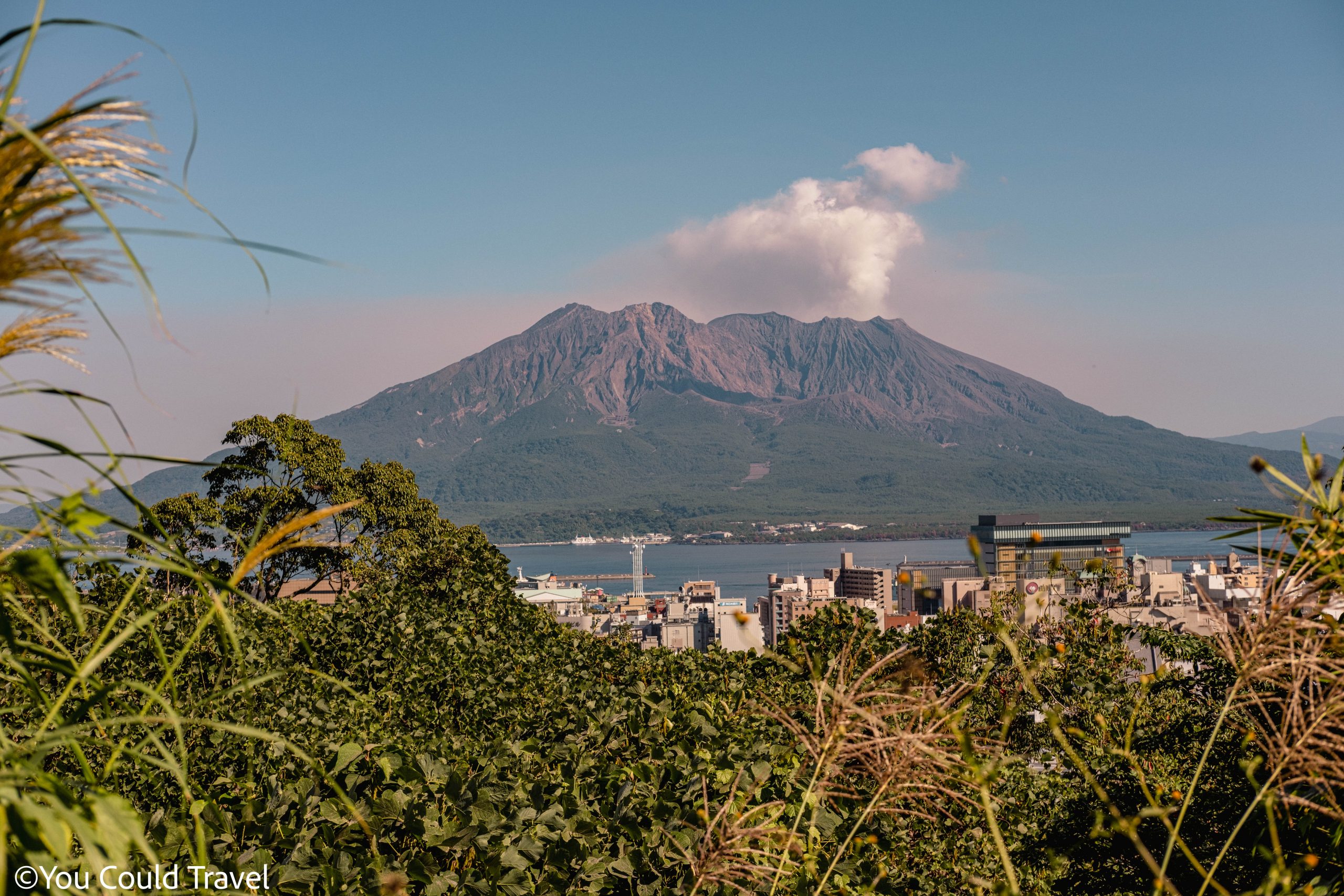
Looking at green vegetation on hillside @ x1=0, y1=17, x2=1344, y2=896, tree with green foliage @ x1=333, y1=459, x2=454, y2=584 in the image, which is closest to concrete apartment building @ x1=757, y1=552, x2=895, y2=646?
tree with green foliage @ x1=333, y1=459, x2=454, y2=584

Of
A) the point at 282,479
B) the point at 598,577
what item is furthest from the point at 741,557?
the point at 282,479

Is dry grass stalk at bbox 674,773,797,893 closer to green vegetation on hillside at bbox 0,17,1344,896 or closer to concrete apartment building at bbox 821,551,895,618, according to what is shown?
green vegetation on hillside at bbox 0,17,1344,896

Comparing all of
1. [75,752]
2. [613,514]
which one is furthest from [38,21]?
[613,514]

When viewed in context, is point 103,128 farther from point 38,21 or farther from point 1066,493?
point 1066,493

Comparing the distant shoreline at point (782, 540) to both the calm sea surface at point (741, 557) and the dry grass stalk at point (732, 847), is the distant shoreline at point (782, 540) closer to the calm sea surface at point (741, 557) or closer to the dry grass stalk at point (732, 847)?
the calm sea surface at point (741, 557)

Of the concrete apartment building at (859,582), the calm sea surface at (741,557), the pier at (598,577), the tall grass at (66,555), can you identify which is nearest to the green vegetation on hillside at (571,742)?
the tall grass at (66,555)

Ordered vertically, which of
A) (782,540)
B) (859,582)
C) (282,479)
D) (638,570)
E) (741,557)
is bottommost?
(741,557)

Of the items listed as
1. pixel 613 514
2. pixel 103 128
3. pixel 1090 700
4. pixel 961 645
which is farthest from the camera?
pixel 613 514

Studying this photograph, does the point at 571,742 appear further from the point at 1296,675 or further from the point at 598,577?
the point at 598,577
